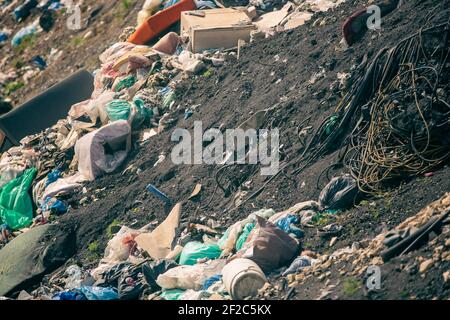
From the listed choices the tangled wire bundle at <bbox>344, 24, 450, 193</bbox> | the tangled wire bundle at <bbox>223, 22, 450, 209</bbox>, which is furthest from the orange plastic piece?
the tangled wire bundle at <bbox>344, 24, 450, 193</bbox>

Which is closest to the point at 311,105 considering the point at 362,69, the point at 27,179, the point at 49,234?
the point at 362,69

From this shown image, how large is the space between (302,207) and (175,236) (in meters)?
1.41

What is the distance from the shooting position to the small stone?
7.11 m

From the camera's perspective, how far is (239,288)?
7.87 m

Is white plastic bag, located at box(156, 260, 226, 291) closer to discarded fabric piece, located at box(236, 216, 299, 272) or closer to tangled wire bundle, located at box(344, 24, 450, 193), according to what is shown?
discarded fabric piece, located at box(236, 216, 299, 272)

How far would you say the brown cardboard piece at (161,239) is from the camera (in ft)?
31.5

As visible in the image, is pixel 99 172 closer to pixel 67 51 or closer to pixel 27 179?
pixel 27 179

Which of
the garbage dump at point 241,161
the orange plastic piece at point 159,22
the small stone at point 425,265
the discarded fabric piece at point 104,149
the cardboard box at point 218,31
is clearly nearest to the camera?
the small stone at point 425,265

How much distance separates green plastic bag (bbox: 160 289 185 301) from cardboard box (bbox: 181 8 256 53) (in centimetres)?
512

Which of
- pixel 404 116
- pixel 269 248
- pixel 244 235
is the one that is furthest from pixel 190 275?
pixel 404 116

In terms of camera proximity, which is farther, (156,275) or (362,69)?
(362,69)

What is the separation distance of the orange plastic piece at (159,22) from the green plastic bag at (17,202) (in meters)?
2.70

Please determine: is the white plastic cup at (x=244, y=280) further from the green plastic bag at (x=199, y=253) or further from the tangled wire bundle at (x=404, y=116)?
the tangled wire bundle at (x=404, y=116)

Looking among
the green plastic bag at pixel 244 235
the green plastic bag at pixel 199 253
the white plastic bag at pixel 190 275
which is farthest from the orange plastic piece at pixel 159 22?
the white plastic bag at pixel 190 275
